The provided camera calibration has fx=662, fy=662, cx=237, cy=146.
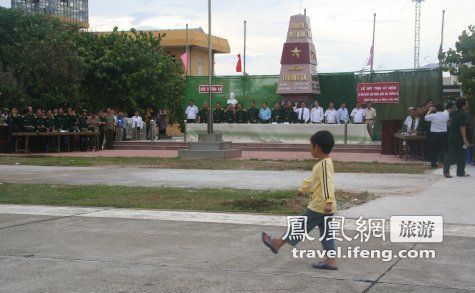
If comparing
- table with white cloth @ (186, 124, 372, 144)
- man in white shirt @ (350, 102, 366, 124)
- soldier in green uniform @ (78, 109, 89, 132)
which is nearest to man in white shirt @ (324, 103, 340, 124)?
man in white shirt @ (350, 102, 366, 124)

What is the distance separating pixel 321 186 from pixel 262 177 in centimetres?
957

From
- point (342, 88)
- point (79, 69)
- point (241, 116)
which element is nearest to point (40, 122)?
point (79, 69)

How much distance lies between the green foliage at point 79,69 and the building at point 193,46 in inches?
465

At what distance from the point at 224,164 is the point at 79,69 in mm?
15984

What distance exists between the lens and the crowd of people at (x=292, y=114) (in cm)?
2883

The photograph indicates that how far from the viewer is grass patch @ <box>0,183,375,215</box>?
10914 mm

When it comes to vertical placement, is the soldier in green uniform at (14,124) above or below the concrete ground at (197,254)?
above

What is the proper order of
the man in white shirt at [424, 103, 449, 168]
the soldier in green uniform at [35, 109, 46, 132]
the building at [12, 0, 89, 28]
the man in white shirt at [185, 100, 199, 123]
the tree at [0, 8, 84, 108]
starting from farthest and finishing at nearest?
the building at [12, 0, 89, 28] → the tree at [0, 8, 84, 108] → the man in white shirt at [185, 100, 199, 123] → the soldier in green uniform at [35, 109, 46, 132] → the man in white shirt at [424, 103, 449, 168]

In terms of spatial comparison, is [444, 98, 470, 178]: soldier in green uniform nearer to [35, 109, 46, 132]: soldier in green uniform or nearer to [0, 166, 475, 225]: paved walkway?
[0, 166, 475, 225]: paved walkway

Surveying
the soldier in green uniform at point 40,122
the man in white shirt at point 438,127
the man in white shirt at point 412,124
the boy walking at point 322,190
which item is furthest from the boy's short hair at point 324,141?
the soldier in green uniform at point 40,122

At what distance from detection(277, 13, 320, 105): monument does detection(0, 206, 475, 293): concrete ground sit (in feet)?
73.6

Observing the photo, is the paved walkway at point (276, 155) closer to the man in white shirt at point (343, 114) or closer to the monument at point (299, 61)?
the man in white shirt at point (343, 114)

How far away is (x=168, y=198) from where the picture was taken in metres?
12.1

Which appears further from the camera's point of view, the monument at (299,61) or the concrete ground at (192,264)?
the monument at (299,61)
